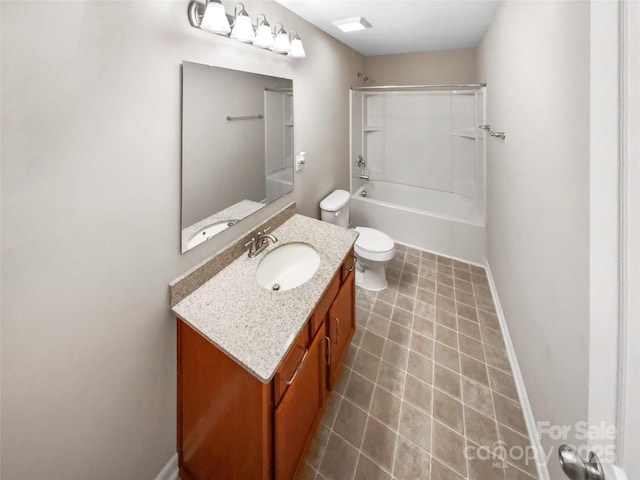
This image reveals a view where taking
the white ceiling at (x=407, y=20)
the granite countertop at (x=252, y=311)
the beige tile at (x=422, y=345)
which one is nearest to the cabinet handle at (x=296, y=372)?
the granite countertop at (x=252, y=311)

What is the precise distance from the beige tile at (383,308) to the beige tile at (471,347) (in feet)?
1.82

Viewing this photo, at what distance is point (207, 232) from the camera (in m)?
1.42

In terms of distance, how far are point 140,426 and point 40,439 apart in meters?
0.36

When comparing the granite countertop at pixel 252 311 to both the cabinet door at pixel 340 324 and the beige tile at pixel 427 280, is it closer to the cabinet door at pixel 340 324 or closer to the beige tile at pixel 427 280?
the cabinet door at pixel 340 324

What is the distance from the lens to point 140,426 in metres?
1.13

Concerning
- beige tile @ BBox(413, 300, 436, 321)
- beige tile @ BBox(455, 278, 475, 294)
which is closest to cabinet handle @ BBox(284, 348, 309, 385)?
beige tile @ BBox(413, 300, 436, 321)

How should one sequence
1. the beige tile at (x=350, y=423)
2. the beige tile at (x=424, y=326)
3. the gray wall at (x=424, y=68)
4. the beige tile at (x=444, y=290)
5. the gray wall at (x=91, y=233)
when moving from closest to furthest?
the gray wall at (x=91, y=233)
the beige tile at (x=350, y=423)
the beige tile at (x=424, y=326)
the beige tile at (x=444, y=290)
the gray wall at (x=424, y=68)

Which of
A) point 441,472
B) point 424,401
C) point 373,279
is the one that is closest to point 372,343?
point 424,401

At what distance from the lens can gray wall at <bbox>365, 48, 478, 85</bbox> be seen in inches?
135

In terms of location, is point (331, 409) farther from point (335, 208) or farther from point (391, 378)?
point (335, 208)

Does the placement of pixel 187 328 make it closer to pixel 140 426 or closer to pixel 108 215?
pixel 140 426

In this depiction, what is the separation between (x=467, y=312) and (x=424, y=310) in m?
0.35

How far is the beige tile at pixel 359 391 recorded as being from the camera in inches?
65.7

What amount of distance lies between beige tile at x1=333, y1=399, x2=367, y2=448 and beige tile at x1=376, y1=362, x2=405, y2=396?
24 cm
